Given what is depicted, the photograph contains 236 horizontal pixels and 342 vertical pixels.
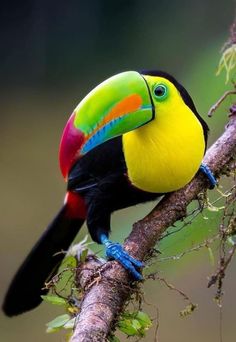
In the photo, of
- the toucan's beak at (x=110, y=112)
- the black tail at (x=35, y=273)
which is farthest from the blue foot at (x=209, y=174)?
the black tail at (x=35, y=273)

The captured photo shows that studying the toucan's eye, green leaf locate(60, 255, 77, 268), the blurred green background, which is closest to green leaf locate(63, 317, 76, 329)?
green leaf locate(60, 255, 77, 268)

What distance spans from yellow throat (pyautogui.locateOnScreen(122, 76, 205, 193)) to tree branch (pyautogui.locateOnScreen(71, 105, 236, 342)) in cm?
5

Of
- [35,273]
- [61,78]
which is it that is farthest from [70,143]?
[61,78]

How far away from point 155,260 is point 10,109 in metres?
4.94

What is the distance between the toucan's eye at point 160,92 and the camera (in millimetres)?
1627

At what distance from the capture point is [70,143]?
1.61 metres

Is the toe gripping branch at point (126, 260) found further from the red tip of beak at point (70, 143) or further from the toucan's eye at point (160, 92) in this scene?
the toucan's eye at point (160, 92)

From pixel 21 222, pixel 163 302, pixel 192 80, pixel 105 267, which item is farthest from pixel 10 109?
pixel 105 267

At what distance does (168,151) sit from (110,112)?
0.14 metres

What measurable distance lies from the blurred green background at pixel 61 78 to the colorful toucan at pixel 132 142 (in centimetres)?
164

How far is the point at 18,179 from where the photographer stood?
5348 mm

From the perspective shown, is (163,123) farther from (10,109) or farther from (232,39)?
(10,109)

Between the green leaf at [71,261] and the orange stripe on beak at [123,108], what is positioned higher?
the orange stripe on beak at [123,108]

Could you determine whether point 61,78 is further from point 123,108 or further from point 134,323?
point 134,323
